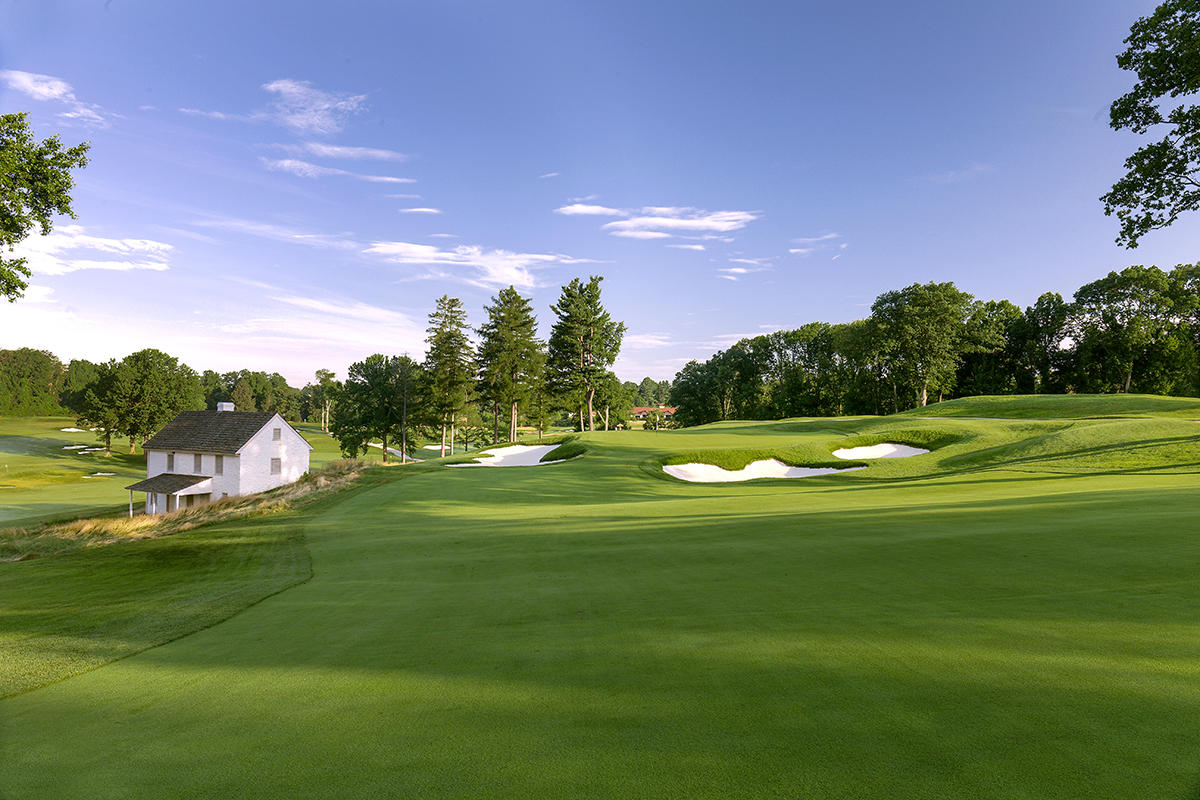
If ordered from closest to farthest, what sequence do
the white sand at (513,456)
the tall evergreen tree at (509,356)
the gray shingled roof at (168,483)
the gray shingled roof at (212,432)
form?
the white sand at (513,456) < the gray shingled roof at (168,483) < the gray shingled roof at (212,432) < the tall evergreen tree at (509,356)

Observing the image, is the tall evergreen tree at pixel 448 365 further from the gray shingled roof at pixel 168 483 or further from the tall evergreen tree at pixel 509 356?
the gray shingled roof at pixel 168 483

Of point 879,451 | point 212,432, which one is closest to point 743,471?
point 879,451

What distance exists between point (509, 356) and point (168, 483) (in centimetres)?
2815

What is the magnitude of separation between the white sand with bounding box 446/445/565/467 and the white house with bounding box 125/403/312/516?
1475cm

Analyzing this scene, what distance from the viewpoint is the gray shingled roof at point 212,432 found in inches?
1405

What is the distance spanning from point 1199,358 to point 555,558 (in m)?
77.2

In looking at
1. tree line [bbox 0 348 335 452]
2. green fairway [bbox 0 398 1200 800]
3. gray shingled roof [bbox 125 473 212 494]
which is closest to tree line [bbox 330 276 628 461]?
tree line [bbox 0 348 335 452]

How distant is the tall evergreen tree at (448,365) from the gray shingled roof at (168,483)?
20.6 meters

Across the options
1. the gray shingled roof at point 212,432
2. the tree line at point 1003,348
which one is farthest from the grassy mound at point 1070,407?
the gray shingled roof at point 212,432

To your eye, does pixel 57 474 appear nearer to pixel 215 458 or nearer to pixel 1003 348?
pixel 215 458

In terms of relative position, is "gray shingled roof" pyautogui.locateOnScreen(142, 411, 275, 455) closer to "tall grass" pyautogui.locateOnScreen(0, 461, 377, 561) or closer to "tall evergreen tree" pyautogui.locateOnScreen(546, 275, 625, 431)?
"tall grass" pyautogui.locateOnScreen(0, 461, 377, 561)

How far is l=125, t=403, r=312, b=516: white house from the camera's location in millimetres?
35000

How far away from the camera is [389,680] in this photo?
4.41 metres

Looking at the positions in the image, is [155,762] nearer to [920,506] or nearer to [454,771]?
[454,771]
